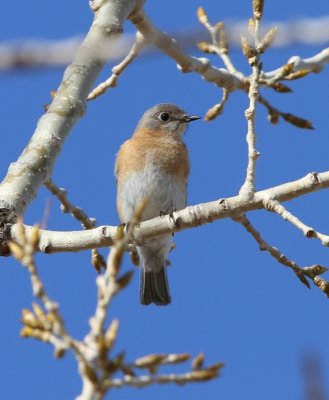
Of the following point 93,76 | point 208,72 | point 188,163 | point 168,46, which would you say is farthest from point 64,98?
point 188,163

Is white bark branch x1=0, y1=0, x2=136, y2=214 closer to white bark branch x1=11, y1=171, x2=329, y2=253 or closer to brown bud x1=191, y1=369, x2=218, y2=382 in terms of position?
white bark branch x1=11, y1=171, x2=329, y2=253

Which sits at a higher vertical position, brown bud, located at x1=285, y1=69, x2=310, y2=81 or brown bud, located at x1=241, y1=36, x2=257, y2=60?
brown bud, located at x1=285, y1=69, x2=310, y2=81

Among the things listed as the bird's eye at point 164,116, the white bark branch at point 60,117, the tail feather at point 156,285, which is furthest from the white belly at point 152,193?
the white bark branch at point 60,117

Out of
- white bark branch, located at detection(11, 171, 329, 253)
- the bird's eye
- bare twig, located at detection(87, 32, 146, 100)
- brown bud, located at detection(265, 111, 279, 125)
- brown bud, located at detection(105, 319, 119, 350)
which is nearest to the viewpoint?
brown bud, located at detection(105, 319, 119, 350)

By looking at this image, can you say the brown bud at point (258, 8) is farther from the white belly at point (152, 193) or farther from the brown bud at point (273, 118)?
the white belly at point (152, 193)

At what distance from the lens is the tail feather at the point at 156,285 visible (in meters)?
8.57

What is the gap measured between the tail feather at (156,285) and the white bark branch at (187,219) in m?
3.55

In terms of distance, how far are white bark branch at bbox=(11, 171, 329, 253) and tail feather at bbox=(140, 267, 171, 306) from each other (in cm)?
355

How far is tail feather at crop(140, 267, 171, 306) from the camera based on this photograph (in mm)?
8570

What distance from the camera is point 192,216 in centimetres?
467

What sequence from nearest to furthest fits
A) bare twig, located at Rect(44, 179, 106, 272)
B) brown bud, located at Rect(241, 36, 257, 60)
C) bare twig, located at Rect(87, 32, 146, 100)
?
brown bud, located at Rect(241, 36, 257, 60)
bare twig, located at Rect(44, 179, 106, 272)
bare twig, located at Rect(87, 32, 146, 100)

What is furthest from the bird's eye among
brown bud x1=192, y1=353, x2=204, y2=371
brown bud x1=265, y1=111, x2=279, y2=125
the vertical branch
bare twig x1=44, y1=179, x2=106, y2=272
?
brown bud x1=192, y1=353, x2=204, y2=371

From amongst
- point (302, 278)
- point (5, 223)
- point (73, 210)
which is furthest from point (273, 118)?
point (5, 223)

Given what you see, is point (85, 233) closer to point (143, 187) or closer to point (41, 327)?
point (41, 327)
